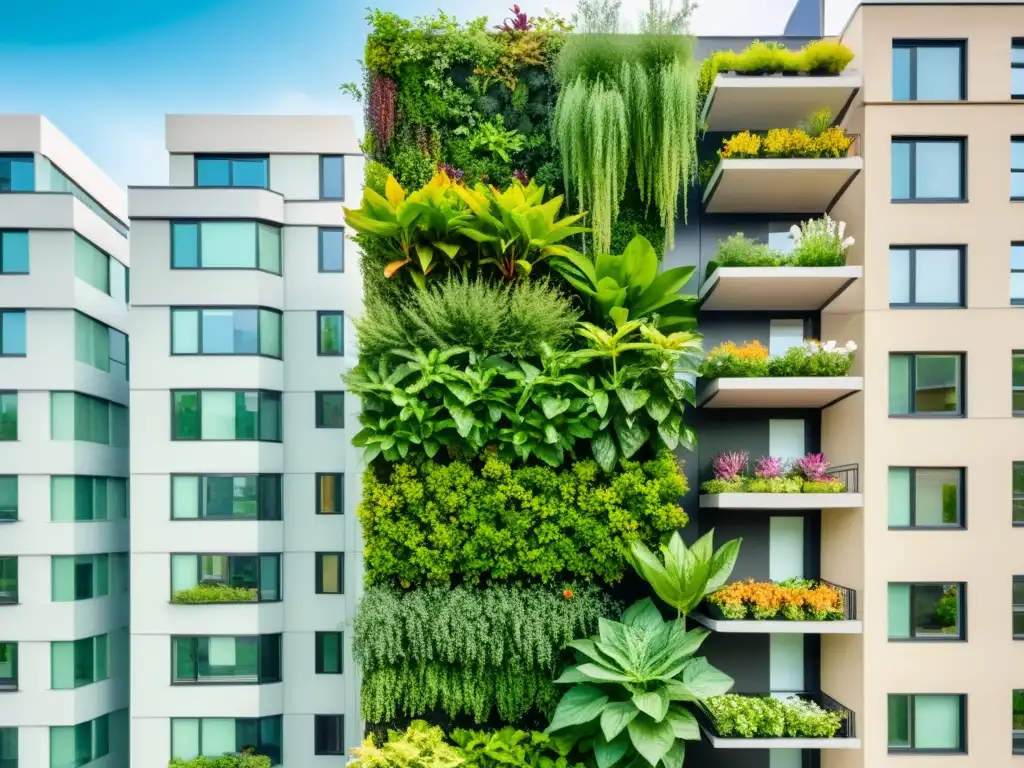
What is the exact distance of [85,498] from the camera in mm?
14227

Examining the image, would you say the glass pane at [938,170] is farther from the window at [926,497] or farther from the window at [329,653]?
the window at [329,653]

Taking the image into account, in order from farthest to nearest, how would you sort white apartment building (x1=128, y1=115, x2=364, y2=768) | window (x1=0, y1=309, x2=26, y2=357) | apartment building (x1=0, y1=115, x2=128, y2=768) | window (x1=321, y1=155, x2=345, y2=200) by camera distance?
window (x1=321, y1=155, x2=345, y2=200), window (x1=0, y1=309, x2=26, y2=357), apartment building (x1=0, y1=115, x2=128, y2=768), white apartment building (x1=128, y1=115, x2=364, y2=768)

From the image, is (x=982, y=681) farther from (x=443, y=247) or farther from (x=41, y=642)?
(x=41, y=642)

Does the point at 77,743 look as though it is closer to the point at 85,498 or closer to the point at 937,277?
the point at 85,498

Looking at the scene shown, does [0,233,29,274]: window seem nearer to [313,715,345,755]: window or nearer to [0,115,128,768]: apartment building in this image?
[0,115,128,768]: apartment building

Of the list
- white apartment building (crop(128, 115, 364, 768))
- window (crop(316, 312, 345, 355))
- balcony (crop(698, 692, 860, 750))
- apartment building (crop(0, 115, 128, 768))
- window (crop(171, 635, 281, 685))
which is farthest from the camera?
window (crop(316, 312, 345, 355))

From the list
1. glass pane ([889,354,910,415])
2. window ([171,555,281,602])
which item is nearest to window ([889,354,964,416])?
glass pane ([889,354,910,415])

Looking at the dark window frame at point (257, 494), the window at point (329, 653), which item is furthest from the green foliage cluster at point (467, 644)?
the window at point (329, 653)

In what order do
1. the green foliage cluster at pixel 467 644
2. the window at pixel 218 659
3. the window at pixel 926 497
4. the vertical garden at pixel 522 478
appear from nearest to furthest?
the vertical garden at pixel 522 478 < the green foliage cluster at pixel 467 644 < the window at pixel 926 497 < the window at pixel 218 659

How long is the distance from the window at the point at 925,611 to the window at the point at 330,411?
10221mm

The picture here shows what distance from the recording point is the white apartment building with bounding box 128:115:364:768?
43.4 feet

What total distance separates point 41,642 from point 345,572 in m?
5.93

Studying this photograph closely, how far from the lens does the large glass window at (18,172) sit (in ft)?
46.6

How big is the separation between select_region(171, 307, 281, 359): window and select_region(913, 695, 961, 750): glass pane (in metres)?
11.9
